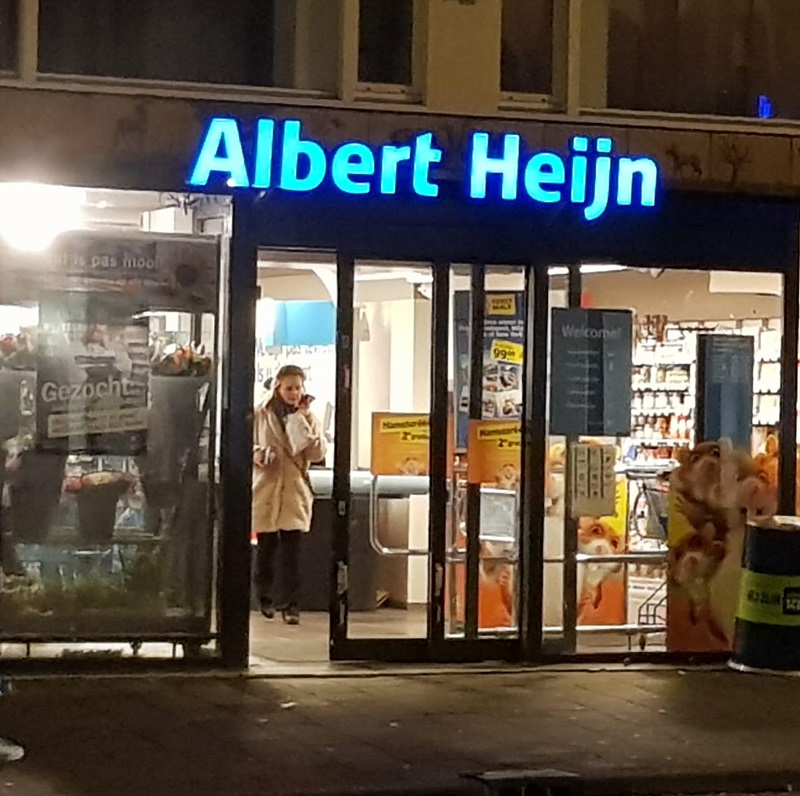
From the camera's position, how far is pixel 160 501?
12.0 m

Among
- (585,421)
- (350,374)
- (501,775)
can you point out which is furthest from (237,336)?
(501,775)

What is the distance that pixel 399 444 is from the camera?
12.8m

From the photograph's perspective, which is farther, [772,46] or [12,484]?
[772,46]

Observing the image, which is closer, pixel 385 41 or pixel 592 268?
pixel 385 41

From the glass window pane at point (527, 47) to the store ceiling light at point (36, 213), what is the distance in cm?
315

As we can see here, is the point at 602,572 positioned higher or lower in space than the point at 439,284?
lower

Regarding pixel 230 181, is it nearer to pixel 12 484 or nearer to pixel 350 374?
pixel 350 374

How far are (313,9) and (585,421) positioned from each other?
3.39 m

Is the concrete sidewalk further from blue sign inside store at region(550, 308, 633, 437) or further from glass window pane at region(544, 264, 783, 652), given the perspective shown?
blue sign inside store at region(550, 308, 633, 437)

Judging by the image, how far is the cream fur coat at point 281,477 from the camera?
13.9 m

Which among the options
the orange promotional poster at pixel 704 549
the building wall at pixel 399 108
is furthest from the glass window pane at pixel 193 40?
the orange promotional poster at pixel 704 549

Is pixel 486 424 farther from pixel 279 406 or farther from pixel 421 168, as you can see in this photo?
pixel 279 406

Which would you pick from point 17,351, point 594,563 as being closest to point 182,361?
point 17,351

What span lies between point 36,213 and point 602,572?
456 centimetres
